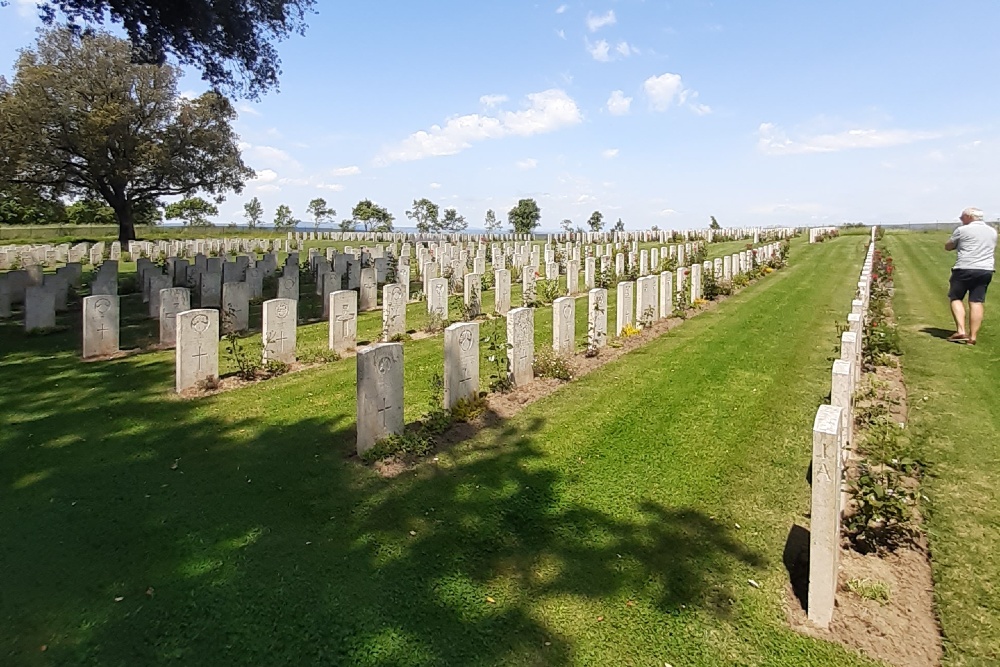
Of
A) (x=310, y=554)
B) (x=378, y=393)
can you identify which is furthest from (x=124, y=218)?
(x=310, y=554)

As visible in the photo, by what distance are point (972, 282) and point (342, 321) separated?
948 centimetres

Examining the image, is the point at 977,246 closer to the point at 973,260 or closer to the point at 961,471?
the point at 973,260

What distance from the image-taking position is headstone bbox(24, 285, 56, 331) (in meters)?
10.9

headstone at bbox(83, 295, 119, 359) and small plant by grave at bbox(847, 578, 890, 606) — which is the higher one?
headstone at bbox(83, 295, 119, 359)

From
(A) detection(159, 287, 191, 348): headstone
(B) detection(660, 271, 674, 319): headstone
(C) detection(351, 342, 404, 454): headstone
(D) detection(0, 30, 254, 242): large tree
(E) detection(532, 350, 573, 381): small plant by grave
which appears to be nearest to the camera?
(C) detection(351, 342, 404, 454): headstone

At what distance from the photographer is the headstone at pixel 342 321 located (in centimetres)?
959

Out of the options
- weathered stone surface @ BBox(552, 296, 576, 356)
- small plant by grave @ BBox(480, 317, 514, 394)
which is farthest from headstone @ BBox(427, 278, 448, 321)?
small plant by grave @ BBox(480, 317, 514, 394)

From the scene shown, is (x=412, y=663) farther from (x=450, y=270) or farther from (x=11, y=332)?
(x=450, y=270)

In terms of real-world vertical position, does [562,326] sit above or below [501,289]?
below

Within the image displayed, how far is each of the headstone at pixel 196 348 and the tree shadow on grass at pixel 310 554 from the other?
1.57m

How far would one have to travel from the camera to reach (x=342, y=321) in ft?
31.8

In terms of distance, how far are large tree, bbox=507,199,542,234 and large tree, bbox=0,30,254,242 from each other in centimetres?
2554

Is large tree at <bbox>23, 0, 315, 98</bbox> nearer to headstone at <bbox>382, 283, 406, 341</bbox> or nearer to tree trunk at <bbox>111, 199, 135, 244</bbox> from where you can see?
headstone at <bbox>382, 283, 406, 341</bbox>

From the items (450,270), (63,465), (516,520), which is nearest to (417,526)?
(516,520)
